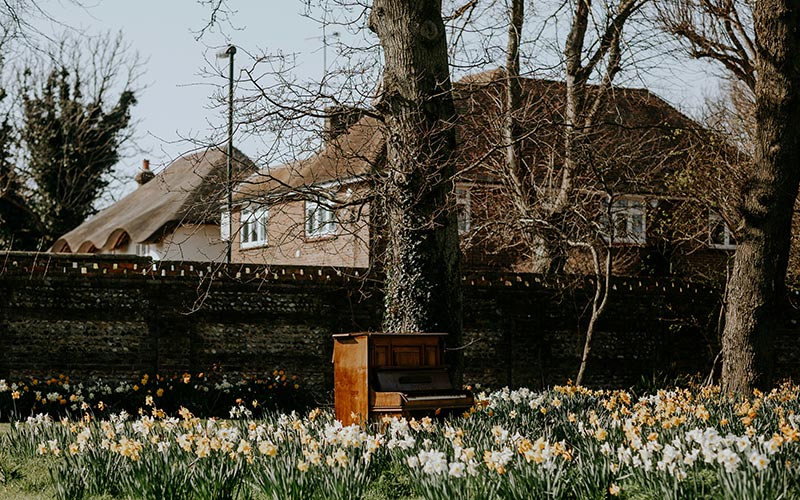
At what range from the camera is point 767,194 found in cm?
1336

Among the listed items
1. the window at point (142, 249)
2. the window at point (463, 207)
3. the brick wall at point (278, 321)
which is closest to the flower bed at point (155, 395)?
the brick wall at point (278, 321)

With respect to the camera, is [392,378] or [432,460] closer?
[432,460]

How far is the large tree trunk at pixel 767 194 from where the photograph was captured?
13.4 m

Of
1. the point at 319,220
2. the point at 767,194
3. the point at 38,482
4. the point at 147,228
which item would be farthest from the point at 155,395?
the point at 147,228

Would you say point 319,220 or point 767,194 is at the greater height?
point 767,194

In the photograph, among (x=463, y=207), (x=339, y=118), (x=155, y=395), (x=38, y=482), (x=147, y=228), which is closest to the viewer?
(x=38, y=482)

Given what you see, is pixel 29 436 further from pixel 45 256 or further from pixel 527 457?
pixel 45 256

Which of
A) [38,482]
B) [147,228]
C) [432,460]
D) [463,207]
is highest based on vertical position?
[147,228]

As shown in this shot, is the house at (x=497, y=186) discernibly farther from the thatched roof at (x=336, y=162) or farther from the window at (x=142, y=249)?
the window at (x=142, y=249)

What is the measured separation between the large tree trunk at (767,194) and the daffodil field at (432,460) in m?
4.03

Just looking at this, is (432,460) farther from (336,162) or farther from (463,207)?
(463,207)

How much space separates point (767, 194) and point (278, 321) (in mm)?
8498

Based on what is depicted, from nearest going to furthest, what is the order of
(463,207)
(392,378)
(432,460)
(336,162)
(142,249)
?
(432,460) < (392,378) < (336,162) < (463,207) < (142,249)

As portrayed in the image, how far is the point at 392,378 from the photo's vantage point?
10.3m
